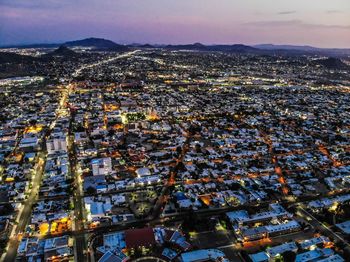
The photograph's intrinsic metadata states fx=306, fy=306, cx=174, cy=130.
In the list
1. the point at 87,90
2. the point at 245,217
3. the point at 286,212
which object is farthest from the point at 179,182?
the point at 87,90

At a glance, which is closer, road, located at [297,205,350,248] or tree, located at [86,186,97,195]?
road, located at [297,205,350,248]

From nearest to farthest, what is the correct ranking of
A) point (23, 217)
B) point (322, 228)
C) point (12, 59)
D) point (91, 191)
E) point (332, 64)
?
1. point (322, 228)
2. point (23, 217)
3. point (91, 191)
4. point (12, 59)
5. point (332, 64)

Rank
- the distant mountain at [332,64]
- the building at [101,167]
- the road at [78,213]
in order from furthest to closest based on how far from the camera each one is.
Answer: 1. the distant mountain at [332,64]
2. the building at [101,167]
3. the road at [78,213]

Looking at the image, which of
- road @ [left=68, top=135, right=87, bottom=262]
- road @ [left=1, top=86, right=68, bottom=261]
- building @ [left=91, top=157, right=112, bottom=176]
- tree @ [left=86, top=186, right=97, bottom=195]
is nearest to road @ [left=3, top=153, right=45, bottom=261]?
road @ [left=1, top=86, right=68, bottom=261]

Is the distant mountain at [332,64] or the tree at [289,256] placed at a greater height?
the distant mountain at [332,64]

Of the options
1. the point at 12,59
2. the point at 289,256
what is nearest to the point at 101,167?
the point at 289,256

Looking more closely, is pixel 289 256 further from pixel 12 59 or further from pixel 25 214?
pixel 12 59

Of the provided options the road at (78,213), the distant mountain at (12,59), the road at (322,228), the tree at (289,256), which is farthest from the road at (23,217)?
the distant mountain at (12,59)

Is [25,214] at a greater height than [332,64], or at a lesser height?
lesser

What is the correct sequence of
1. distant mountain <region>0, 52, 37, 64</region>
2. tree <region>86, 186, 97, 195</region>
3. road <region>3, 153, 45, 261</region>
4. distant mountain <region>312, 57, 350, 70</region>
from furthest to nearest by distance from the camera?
distant mountain <region>312, 57, 350, 70</region> → distant mountain <region>0, 52, 37, 64</region> → tree <region>86, 186, 97, 195</region> → road <region>3, 153, 45, 261</region>

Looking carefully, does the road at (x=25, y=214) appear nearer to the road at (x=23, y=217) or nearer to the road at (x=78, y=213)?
the road at (x=23, y=217)

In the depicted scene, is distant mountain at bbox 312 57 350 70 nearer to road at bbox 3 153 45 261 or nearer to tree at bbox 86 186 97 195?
tree at bbox 86 186 97 195
